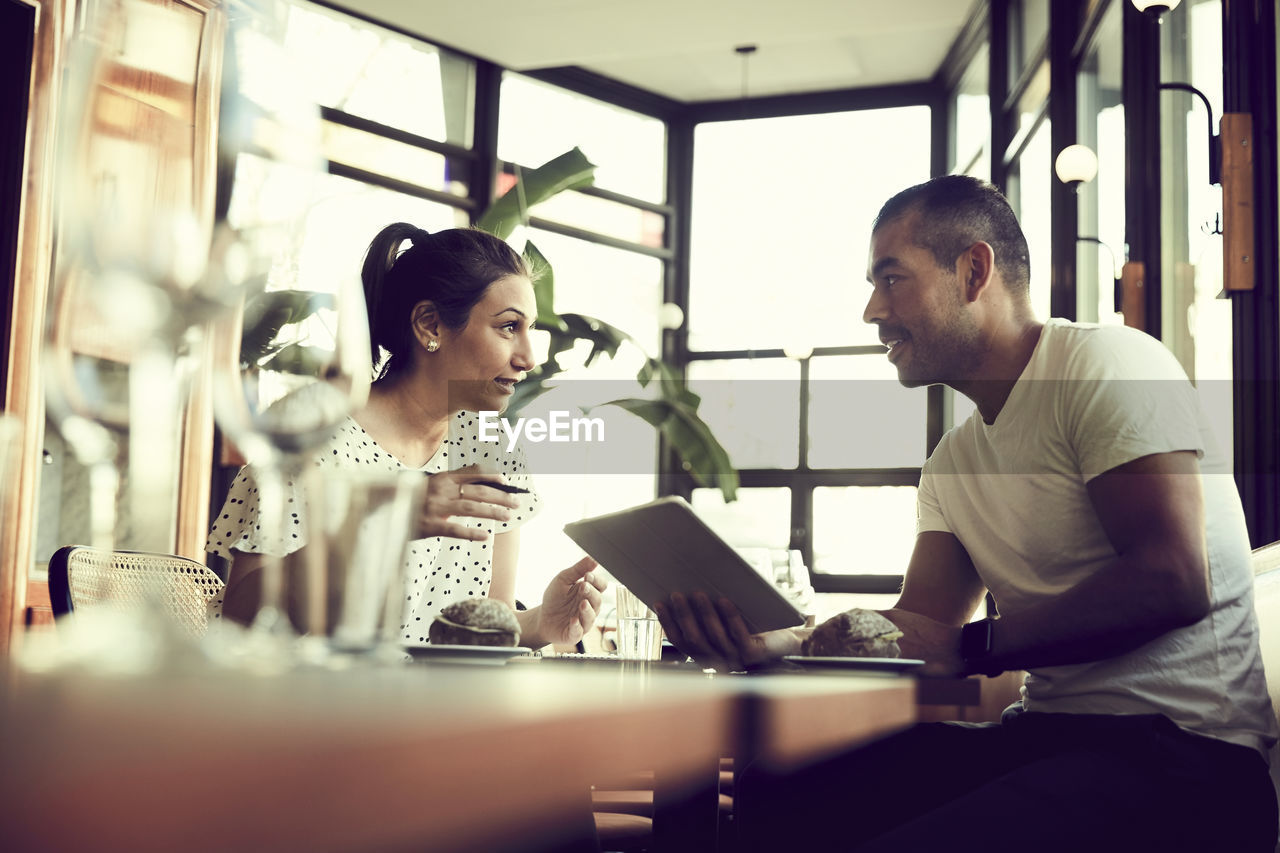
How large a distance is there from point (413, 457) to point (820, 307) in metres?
6.52

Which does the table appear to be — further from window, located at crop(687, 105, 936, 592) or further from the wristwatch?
window, located at crop(687, 105, 936, 592)

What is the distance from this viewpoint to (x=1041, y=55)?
5895 millimetres

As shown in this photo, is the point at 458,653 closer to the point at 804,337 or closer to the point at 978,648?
the point at 978,648

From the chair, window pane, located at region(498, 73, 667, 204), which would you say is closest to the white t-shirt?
the chair

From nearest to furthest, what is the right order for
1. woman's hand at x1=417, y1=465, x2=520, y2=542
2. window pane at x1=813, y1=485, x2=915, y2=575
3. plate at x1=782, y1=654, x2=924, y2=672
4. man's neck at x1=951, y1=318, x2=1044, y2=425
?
woman's hand at x1=417, y1=465, x2=520, y2=542, plate at x1=782, y1=654, x2=924, y2=672, man's neck at x1=951, y1=318, x2=1044, y2=425, window pane at x1=813, y1=485, x2=915, y2=575

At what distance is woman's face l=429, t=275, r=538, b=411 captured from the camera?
82.2 inches

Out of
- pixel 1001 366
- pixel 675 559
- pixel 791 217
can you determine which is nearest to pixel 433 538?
pixel 675 559

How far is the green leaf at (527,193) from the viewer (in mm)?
4949

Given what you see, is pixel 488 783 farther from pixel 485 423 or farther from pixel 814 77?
pixel 814 77

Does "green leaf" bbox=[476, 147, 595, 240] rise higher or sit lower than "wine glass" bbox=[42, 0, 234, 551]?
higher

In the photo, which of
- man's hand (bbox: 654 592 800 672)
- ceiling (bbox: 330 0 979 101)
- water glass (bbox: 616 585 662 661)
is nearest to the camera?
man's hand (bbox: 654 592 800 672)

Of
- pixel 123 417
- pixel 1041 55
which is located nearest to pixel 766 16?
pixel 1041 55

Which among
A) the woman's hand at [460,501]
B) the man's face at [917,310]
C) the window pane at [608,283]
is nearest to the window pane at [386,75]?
the window pane at [608,283]

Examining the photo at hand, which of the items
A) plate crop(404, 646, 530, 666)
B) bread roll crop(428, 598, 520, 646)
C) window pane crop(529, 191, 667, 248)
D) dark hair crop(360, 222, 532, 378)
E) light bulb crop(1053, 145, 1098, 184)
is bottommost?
plate crop(404, 646, 530, 666)
